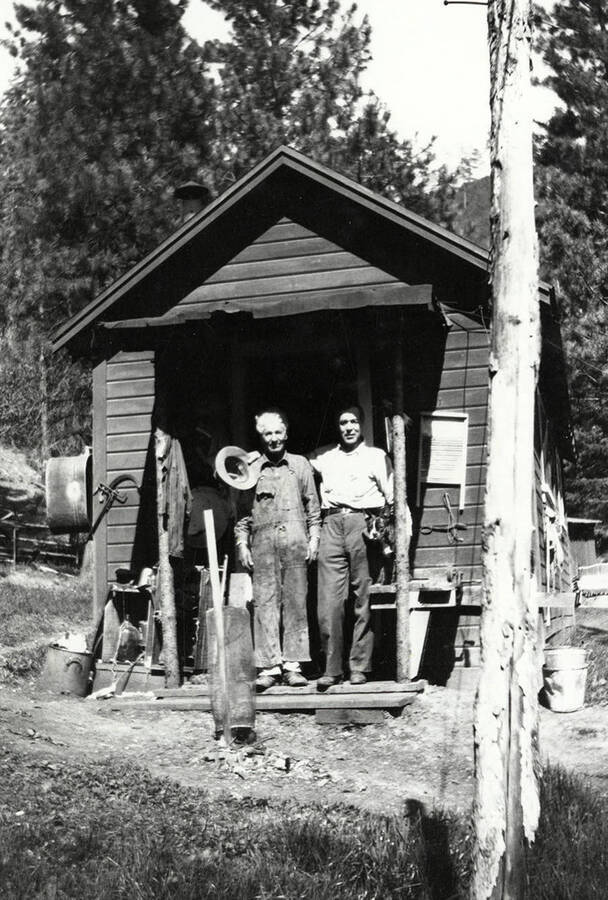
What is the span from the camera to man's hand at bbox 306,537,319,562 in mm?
9930

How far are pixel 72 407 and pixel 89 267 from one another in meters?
7.81

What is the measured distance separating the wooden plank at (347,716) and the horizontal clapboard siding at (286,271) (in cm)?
459

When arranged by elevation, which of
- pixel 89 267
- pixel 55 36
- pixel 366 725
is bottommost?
pixel 366 725

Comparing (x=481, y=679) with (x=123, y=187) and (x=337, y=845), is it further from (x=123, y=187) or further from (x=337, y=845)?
(x=123, y=187)

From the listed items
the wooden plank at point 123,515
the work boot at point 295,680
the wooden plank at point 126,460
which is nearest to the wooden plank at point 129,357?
the wooden plank at point 126,460

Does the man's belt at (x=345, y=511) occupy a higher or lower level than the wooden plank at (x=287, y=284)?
lower

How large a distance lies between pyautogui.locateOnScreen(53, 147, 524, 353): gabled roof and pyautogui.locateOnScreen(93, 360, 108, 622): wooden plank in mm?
597

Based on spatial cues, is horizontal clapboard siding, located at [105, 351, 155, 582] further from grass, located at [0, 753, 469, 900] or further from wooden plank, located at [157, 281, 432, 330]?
grass, located at [0, 753, 469, 900]

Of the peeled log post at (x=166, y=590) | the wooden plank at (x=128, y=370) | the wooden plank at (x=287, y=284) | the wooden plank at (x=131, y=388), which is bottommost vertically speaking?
the peeled log post at (x=166, y=590)

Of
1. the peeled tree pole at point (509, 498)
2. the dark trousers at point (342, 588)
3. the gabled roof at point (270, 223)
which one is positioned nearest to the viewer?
the peeled tree pole at point (509, 498)

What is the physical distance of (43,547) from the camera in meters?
28.8

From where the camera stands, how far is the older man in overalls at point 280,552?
9.98 metres

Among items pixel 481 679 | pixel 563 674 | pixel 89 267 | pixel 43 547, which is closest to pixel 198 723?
pixel 563 674

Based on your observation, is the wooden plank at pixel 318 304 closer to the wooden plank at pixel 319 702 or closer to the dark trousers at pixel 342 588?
the dark trousers at pixel 342 588
